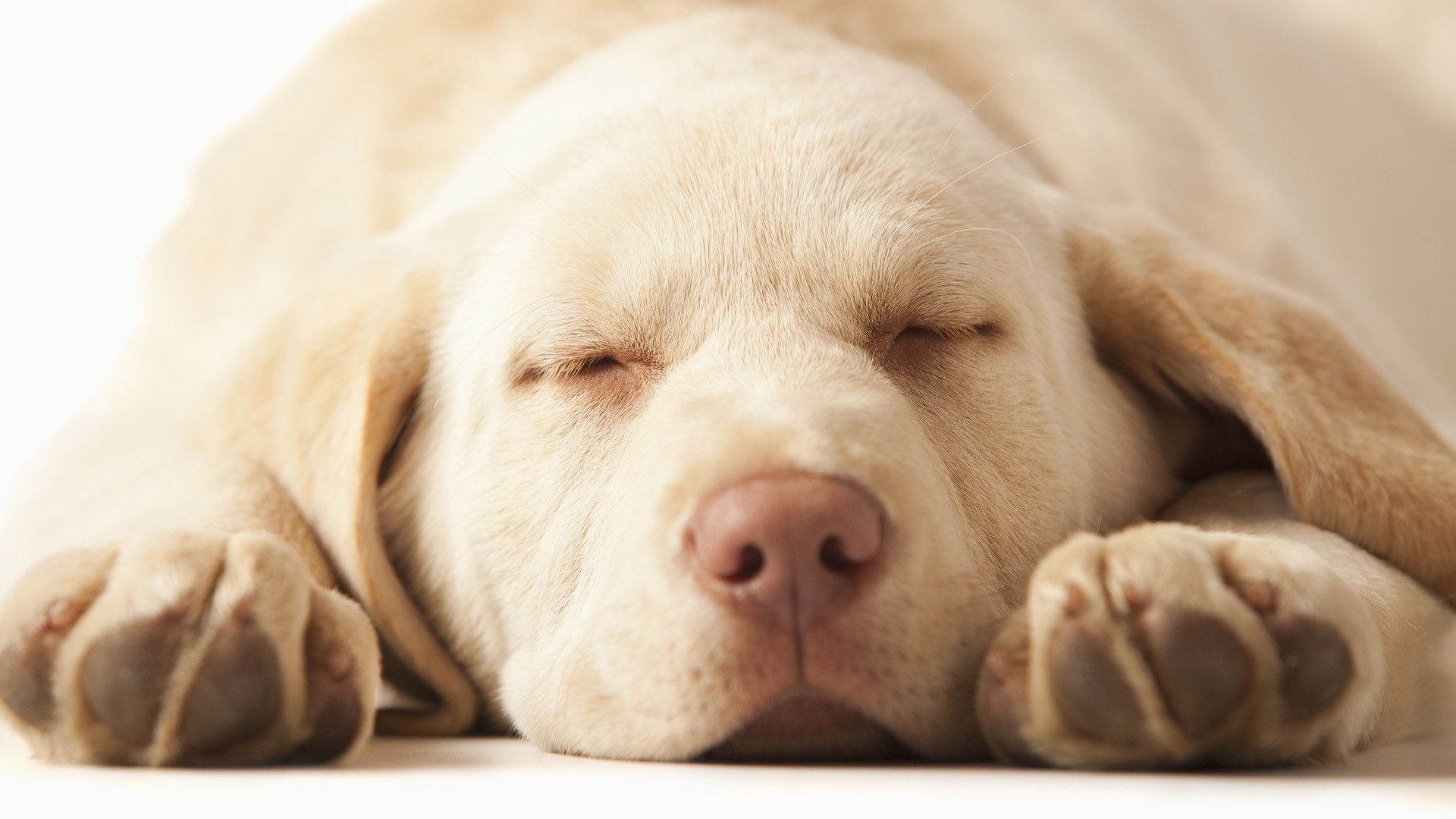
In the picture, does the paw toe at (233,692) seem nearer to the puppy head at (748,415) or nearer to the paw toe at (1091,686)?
the puppy head at (748,415)

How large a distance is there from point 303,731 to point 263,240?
2.67 metres

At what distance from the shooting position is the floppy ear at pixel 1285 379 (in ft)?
9.52

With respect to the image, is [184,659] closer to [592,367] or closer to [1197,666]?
[592,367]

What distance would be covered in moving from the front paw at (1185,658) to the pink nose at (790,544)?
253 millimetres

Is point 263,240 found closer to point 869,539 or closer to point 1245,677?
point 869,539

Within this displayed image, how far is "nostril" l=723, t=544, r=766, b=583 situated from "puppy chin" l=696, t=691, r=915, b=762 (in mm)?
188

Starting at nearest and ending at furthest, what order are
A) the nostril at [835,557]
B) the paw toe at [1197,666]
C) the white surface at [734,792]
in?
1. the white surface at [734,792]
2. the paw toe at [1197,666]
3. the nostril at [835,557]

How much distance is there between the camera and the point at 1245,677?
197cm

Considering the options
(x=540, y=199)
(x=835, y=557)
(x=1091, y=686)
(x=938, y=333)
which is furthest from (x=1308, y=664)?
(x=540, y=199)

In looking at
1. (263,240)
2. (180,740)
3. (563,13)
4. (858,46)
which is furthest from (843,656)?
(263,240)

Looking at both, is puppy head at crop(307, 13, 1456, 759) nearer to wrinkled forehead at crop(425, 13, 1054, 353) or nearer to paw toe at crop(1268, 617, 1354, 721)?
wrinkled forehead at crop(425, 13, 1054, 353)

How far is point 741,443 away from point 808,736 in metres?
0.45

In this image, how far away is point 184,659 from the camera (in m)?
2.08

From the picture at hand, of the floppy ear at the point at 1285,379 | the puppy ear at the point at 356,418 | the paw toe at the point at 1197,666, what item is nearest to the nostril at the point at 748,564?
the paw toe at the point at 1197,666
